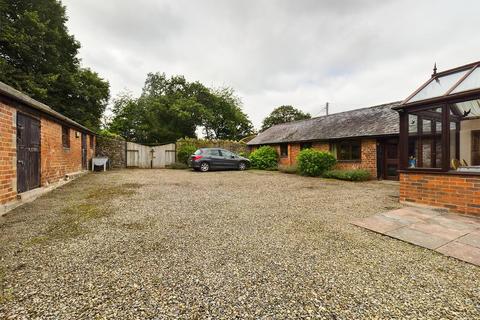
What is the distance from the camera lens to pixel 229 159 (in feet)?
44.8

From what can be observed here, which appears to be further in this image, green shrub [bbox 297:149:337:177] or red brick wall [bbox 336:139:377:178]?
green shrub [bbox 297:149:337:177]

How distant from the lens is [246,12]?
809cm

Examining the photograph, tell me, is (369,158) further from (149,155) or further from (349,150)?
(149,155)

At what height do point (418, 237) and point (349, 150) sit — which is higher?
point (349, 150)

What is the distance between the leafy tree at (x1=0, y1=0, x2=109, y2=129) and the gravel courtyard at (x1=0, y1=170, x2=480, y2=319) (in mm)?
15848

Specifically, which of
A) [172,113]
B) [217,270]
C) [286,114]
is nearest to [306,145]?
[217,270]

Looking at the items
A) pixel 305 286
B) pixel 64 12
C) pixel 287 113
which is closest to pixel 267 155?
pixel 305 286

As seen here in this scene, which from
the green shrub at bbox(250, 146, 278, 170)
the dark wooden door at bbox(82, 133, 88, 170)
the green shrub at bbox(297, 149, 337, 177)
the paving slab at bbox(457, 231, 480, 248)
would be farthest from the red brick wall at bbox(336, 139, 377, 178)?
the dark wooden door at bbox(82, 133, 88, 170)

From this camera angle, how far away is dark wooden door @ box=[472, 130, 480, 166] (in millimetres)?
4555

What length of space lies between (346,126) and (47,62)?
2226cm

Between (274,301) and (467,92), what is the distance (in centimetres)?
556

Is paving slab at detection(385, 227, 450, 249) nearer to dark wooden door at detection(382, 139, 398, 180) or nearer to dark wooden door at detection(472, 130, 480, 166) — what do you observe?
dark wooden door at detection(472, 130, 480, 166)

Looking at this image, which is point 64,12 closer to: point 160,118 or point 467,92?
point 160,118

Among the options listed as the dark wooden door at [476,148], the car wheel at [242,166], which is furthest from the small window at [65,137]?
the dark wooden door at [476,148]
